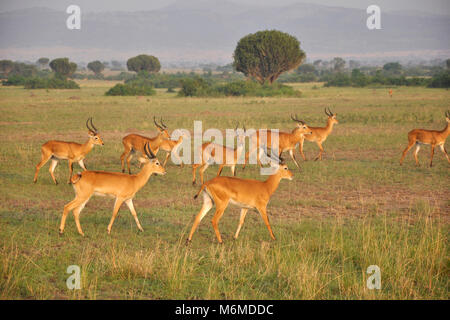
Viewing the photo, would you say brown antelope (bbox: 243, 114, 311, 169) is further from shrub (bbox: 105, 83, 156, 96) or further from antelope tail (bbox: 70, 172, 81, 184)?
shrub (bbox: 105, 83, 156, 96)

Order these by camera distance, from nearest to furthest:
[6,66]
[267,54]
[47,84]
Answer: [267,54] < [47,84] < [6,66]

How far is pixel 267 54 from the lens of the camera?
6209 centimetres

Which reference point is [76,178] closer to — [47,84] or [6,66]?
[47,84]

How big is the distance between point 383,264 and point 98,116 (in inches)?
939

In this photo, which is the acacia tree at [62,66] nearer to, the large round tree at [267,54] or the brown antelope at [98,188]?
the large round tree at [267,54]

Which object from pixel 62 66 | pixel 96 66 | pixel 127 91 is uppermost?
pixel 96 66

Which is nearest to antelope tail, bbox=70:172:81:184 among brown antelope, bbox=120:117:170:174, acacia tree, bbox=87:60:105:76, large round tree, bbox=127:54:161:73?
brown antelope, bbox=120:117:170:174

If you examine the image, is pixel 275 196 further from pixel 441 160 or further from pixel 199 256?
pixel 441 160

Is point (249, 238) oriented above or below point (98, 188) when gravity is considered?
below

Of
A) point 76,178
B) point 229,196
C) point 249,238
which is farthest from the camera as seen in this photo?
point 249,238

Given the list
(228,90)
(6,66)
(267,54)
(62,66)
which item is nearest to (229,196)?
(228,90)

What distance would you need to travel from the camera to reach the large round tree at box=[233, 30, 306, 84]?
6200cm

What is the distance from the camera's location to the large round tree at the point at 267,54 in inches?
2441

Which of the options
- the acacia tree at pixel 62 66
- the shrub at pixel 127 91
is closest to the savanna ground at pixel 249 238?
the shrub at pixel 127 91
